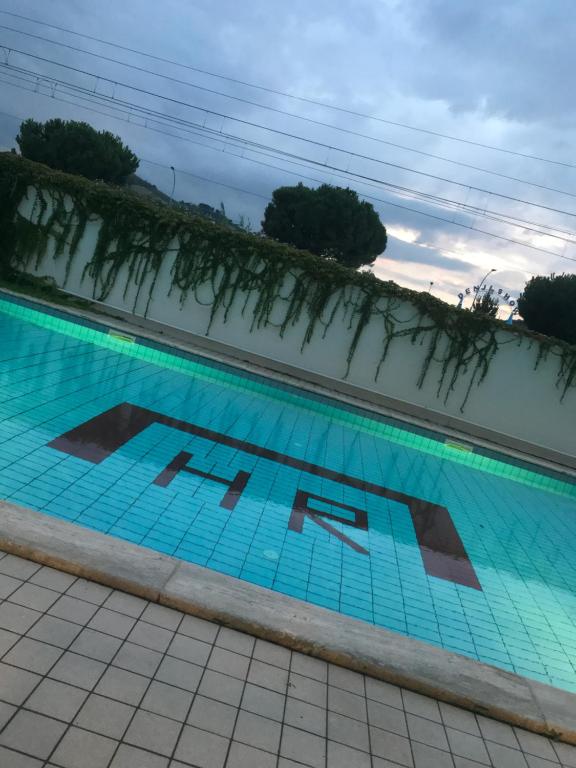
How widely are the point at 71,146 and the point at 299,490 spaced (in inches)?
1042

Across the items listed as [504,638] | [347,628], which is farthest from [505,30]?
[347,628]

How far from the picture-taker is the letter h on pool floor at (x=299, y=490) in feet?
16.5

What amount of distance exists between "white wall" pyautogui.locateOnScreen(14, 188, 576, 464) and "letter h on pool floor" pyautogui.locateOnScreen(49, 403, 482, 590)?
5212 mm

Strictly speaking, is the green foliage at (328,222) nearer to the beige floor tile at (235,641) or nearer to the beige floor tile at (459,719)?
the beige floor tile at (235,641)

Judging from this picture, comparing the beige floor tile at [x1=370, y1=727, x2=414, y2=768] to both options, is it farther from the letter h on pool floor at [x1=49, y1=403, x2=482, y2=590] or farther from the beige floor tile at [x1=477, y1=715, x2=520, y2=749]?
the letter h on pool floor at [x1=49, y1=403, x2=482, y2=590]

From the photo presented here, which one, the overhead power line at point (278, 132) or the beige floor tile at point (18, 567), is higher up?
the overhead power line at point (278, 132)

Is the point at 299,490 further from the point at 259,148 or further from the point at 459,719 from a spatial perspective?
the point at 259,148

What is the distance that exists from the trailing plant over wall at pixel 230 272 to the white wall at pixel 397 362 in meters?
0.11

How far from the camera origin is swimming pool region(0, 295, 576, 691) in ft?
13.3

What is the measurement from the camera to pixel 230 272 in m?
12.0

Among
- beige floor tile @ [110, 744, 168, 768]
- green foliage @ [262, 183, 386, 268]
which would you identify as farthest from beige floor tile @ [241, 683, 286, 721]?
green foliage @ [262, 183, 386, 268]

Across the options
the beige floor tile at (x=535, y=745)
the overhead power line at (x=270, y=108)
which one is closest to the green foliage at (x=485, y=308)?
the overhead power line at (x=270, y=108)

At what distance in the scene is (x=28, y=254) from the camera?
12281 mm

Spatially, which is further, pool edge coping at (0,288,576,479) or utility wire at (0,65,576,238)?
utility wire at (0,65,576,238)
